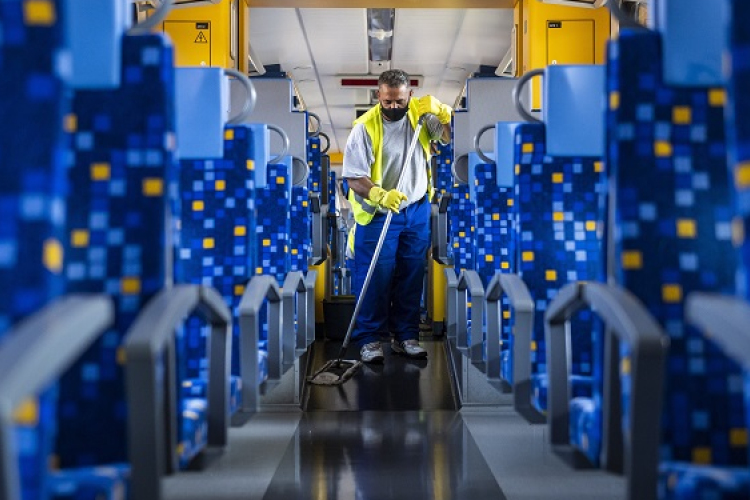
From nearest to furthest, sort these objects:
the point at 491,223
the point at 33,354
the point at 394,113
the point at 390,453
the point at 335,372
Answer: the point at 33,354, the point at 390,453, the point at 491,223, the point at 335,372, the point at 394,113

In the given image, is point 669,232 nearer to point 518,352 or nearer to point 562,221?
point 518,352

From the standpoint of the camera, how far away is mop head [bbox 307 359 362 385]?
483 centimetres

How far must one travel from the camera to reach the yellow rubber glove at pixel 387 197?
17.9 feet

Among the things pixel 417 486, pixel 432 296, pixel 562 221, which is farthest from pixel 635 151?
pixel 432 296

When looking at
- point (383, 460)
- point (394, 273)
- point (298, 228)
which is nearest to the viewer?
point (383, 460)

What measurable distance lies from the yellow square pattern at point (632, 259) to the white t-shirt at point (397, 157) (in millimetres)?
3953

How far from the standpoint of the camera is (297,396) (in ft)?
14.8

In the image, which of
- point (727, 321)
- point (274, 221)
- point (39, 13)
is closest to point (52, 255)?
point (39, 13)

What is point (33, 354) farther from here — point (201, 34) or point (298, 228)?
point (201, 34)

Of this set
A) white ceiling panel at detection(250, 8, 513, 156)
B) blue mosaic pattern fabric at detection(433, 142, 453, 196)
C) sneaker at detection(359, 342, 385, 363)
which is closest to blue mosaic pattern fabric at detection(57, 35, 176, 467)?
sneaker at detection(359, 342, 385, 363)

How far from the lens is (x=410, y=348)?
5543 mm

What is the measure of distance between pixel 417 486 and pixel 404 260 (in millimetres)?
2726

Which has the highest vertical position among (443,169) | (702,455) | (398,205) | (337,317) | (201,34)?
(201,34)

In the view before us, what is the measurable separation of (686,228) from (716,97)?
0.90 feet
